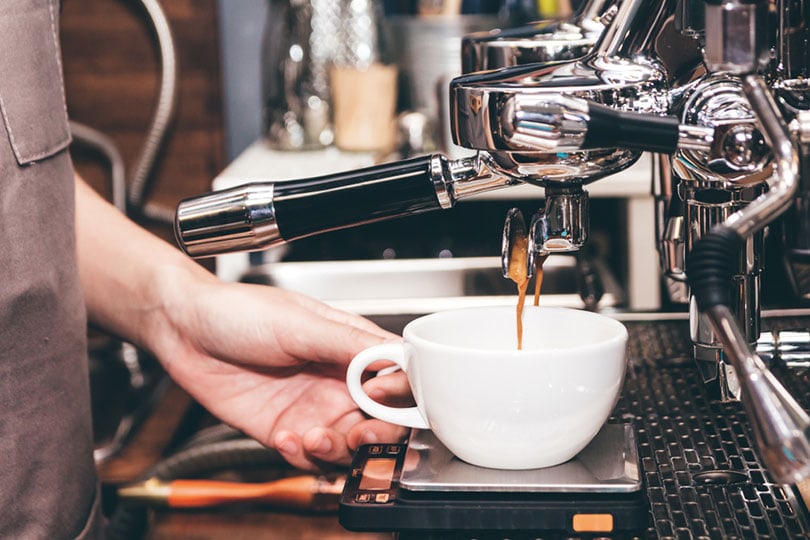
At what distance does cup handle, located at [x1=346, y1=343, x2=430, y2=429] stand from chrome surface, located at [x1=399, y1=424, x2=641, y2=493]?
0.01m

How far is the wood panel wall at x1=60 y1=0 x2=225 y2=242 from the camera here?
1919mm

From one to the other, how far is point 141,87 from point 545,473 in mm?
1634

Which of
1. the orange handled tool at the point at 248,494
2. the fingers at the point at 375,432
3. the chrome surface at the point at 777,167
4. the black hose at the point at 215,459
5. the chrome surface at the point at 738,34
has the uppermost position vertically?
the chrome surface at the point at 738,34

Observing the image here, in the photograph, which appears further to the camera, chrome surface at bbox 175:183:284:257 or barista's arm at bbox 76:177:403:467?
barista's arm at bbox 76:177:403:467

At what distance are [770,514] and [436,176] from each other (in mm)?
236

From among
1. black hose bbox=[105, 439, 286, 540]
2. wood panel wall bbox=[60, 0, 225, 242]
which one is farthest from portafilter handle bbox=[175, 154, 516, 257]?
wood panel wall bbox=[60, 0, 225, 242]

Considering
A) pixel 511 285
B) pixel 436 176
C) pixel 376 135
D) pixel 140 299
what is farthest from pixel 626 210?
pixel 436 176

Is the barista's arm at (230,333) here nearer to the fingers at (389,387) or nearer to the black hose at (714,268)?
the fingers at (389,387)

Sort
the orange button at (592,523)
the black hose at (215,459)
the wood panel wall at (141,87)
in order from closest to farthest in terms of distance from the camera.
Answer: the orange button at (592,523), the black hose at (215,459), the wood panel wall at (141,87)

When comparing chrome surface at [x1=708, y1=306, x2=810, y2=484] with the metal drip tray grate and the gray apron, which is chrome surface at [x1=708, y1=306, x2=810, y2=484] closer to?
the metal drip tray grate

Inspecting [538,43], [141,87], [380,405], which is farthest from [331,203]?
[141,87]

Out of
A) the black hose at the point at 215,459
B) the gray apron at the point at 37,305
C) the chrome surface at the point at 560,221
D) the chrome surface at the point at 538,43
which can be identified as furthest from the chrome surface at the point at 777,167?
the black hose at the point at 215,459

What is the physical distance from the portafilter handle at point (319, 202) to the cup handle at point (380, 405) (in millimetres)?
73

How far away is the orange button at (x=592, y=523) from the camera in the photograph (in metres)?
0.47
